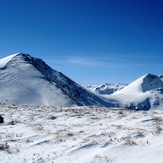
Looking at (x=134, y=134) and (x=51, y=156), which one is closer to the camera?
(x=51, y=156)

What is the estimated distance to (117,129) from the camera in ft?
46.3

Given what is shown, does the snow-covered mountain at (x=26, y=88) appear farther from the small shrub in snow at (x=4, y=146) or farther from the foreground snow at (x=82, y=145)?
the small shrub in snow at (x=4, y=146)

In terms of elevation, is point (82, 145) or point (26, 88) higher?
point (26, 88)

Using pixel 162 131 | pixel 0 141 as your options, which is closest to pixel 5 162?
pixel 0 141

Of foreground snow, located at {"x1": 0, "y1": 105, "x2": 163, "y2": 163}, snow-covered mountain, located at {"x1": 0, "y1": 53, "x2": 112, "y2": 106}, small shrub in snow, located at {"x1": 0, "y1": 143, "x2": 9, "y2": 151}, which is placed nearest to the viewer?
foreground snow, located at {"x1": 0, "y1": 105, "x2": 163, "y2": 163}

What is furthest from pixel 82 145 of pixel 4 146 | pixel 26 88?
pixel 26 88

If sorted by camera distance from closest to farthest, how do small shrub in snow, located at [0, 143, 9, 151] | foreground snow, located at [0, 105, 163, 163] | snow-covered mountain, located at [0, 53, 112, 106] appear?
foreground snow, located at [0, 105, 163, 163], small shrub in snow, located at [0, 143, 9, 151], snow-covered mountain, located at [0, 53, 112, 106]

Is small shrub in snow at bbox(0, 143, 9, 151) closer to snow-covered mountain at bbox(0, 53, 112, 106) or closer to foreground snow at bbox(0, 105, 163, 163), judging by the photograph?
foreground snow at bbox(0, 105, 163, 163)

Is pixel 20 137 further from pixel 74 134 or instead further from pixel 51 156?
pixel 51 156

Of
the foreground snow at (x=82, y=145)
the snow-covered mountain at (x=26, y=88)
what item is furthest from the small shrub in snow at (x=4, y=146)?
the snow-covered mountain at (x=26, y=88)

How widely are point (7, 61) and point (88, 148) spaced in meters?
96.6

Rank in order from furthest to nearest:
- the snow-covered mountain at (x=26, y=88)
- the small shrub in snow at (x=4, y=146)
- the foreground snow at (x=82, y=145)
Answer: the snow-covered mountain at (x=26, y=88)
the small shrub in snow at (x=4, y=146)
the foreground snow at (x=82, y=145)

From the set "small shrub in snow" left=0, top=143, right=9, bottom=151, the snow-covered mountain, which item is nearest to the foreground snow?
"small shrub in snow" left=0, top=143, right=9, bottom=151

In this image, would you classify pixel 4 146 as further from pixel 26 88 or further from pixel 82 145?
pixel 26 88
